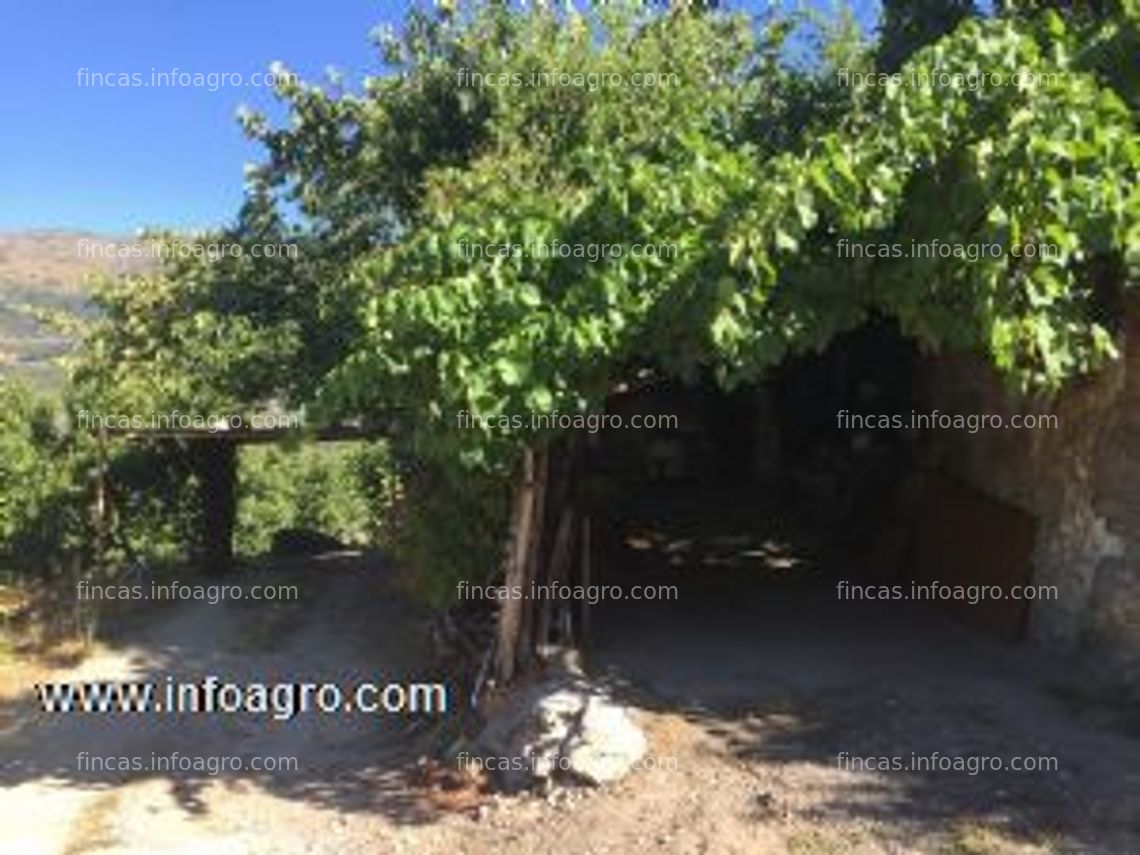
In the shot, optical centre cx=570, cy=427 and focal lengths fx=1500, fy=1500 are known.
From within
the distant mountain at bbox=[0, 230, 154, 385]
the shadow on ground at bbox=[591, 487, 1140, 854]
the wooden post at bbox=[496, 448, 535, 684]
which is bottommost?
the shadow on ground at bbox=[591, 487, 1140, 854]

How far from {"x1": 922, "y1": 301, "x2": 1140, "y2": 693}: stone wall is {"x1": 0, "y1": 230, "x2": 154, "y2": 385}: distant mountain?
44.6 ft

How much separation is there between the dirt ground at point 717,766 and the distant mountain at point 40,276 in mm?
9098

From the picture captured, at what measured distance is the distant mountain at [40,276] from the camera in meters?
22.0

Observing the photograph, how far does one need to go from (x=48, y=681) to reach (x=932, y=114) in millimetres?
10771

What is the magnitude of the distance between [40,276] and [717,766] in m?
156

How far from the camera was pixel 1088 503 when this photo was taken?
11.0 meters

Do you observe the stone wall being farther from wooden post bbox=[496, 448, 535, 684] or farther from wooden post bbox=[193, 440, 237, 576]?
wooden post bbox=[193, 440, 237, 576]

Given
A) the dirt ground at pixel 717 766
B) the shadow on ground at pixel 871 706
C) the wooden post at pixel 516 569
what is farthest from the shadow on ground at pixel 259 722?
the shadow on ground at pixel 871 706

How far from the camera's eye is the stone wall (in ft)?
34.7

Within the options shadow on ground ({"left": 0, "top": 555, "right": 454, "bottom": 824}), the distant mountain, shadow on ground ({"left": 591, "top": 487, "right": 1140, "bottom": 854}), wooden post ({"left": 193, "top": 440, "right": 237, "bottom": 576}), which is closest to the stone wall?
shadow on ground ({"left": 591, "top": 487, "right": 1140, "bottom": 854})

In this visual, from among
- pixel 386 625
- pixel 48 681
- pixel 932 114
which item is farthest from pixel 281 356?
pixel 932 114

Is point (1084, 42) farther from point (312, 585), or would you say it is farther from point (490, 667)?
point (312, 585)

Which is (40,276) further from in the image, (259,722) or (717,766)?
(717,766)

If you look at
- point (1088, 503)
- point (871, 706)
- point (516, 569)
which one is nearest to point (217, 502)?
point (516, 569)
